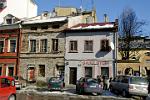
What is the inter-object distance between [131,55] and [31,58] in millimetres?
21324

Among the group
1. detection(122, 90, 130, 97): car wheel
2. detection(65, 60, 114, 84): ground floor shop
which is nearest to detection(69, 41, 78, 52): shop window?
detection(65, 60, 114, 84): ground floor shop

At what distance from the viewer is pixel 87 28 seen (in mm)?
41125

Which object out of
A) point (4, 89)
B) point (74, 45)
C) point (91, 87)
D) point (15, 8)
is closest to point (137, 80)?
point (91, 87)

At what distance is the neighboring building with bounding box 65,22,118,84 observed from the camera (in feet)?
131

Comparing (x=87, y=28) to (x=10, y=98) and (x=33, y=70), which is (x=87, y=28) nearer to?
(x=33, y=70)

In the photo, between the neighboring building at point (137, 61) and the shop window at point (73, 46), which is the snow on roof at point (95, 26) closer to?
the shop window at point (73, 46)

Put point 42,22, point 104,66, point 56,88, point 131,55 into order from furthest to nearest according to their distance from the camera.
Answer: point 131,55, point 42,22, point 104,66, point 56,88

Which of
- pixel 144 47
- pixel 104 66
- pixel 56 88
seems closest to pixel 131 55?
pixel 144 47

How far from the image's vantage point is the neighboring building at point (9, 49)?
45906mm

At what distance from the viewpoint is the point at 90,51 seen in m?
40.9

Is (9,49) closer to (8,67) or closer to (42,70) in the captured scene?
(8,67)

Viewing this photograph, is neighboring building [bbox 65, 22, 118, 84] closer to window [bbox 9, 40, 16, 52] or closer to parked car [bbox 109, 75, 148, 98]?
window [bbox 9, 40, 16, 52]

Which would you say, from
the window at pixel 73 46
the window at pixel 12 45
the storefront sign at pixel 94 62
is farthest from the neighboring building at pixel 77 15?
the window at pixel 12 45

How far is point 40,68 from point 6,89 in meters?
23.8
